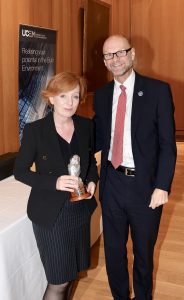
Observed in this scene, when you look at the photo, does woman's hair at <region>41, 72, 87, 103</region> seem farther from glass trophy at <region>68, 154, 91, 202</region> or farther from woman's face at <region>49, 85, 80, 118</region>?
glass trophy at <region>68, 154, 91, 202</region>

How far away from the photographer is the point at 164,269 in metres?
3.16

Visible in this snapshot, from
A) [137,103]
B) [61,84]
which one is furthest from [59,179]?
[137,103]

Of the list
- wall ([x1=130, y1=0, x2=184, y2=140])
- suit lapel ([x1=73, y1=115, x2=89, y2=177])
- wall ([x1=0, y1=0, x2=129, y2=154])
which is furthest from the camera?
wall ([x1=130, y1=0, x2=184, y2=140])

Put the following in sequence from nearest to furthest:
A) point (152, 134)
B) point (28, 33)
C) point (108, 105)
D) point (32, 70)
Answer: point (152, 134)
point (108, 105)
point (28, 33)
point (32, 70)

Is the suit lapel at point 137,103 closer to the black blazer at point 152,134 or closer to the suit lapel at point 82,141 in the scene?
the black blazer at point 152,134

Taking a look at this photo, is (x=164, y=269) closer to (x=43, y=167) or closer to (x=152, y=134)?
(x=152, y=134)

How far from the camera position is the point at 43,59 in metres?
3.80

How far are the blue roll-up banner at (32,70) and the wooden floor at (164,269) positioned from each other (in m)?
1.35

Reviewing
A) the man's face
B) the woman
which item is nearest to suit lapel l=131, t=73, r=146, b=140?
the man's face

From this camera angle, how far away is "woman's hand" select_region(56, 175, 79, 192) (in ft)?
5.70

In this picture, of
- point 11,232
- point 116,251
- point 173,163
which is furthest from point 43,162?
point 116,251

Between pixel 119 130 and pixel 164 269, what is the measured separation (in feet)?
5.11

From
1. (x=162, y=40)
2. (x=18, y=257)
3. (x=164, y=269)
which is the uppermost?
(x=162, y=40)

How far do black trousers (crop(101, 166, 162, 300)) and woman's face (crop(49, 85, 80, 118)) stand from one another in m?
0.56
